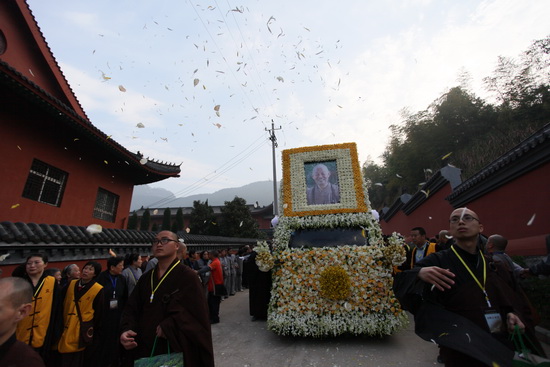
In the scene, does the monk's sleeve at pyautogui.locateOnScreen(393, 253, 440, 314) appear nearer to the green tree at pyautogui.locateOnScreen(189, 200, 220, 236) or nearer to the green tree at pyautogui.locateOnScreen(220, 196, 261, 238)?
the green tree at pyautogui.locateOnScreen(220, 196, 261, 238)

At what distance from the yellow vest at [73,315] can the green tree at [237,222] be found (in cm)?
2167

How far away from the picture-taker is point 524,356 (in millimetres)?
1604

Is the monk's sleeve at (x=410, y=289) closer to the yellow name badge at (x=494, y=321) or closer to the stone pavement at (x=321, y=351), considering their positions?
the yellow name badge at (x=494, y=321)

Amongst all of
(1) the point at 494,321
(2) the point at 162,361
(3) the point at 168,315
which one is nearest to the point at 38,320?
(3) the point at 168,315

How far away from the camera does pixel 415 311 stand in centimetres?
198

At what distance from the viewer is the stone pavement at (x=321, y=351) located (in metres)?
4.02

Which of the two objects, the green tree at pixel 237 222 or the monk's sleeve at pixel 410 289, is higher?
the green tree at pixel 237 222

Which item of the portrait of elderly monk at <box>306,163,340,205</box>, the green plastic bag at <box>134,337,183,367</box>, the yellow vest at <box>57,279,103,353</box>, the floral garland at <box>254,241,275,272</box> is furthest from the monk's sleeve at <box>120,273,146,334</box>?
the portrait of elderly monk at <box>306,163,340,205</box>

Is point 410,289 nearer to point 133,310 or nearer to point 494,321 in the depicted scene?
point 494,321

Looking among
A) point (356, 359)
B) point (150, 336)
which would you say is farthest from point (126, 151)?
point (356, 359)

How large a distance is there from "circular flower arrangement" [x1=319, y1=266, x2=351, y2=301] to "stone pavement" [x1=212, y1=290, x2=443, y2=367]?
822 millimetres

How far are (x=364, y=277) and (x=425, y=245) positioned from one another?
166 centimetres

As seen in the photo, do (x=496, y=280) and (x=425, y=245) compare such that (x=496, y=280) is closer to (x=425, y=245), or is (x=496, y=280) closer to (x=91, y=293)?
(x=425, y=245)

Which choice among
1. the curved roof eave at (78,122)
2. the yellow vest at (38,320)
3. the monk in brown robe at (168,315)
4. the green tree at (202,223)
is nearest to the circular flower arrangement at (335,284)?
the monk in brown robe at (168,315)
